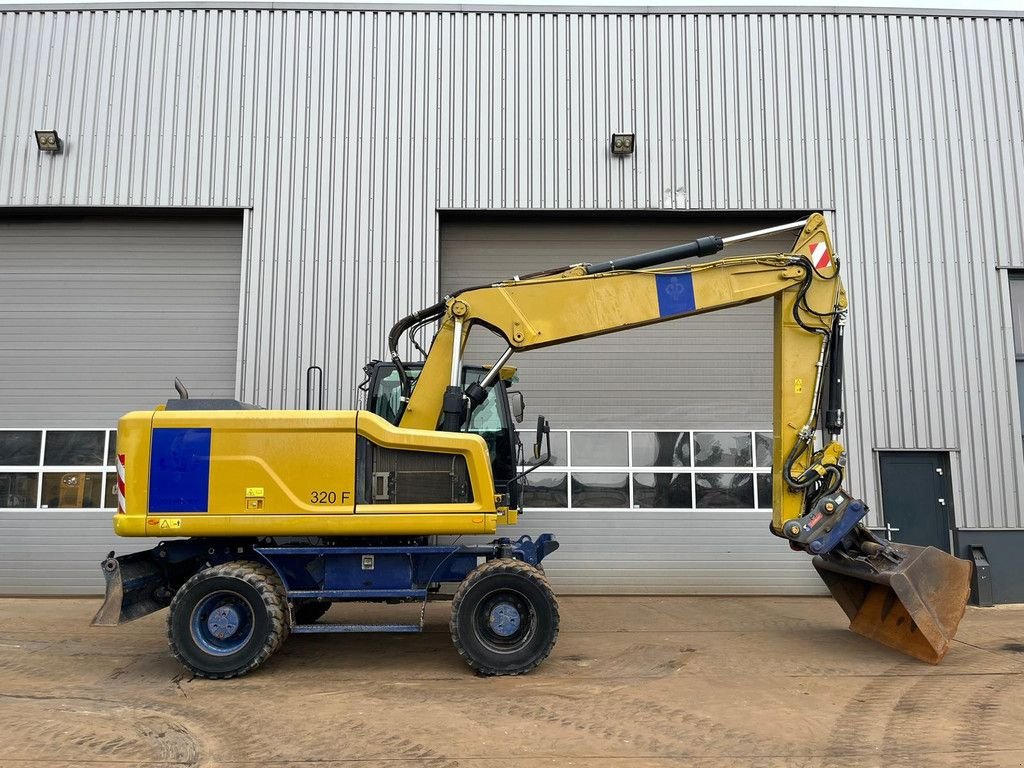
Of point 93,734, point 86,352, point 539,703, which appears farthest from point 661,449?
point 86,352

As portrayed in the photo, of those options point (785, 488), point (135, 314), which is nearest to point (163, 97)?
point (135, 314)

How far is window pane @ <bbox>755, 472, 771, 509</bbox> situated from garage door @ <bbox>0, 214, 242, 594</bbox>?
26.8ft

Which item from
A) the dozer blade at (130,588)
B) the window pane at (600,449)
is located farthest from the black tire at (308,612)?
the window pane at (600,449)

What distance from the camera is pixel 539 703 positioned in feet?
18.8

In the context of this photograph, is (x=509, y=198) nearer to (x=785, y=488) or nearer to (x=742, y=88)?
(x=742, y=88)

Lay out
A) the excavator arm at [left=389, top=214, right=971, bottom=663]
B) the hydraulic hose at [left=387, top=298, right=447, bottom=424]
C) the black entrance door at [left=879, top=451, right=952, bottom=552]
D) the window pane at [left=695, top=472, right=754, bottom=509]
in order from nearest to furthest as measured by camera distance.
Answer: the excavator arm at [left=389, top=214, right=971, bottom=663], the hydraulic hose at [left=387, top=298, right=447, bottom=424], the black entrance door at [left=879, top=451, right=952, bottom=552], the window pane at [left=695, top=472, right=754, bottom=509]

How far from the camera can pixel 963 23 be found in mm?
11992

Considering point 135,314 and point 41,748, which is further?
point 135,314

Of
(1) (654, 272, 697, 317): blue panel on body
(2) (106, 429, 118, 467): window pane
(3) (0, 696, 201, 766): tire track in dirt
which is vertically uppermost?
(1) (654, 272, 697, 317): blue panel on body

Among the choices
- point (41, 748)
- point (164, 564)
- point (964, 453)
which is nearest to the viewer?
point (41, 748)

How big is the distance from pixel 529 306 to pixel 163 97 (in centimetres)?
809

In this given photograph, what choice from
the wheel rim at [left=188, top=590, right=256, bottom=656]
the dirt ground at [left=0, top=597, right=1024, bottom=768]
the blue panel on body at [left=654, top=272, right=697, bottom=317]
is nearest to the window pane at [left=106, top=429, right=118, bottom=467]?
the dirt ground at [left=0, top=597, right=1024, bottom=768]

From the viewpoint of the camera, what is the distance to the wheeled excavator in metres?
6.53

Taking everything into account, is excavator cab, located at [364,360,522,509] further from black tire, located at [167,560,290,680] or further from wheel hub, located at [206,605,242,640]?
wheel hub, located at [206,605,242,640]
